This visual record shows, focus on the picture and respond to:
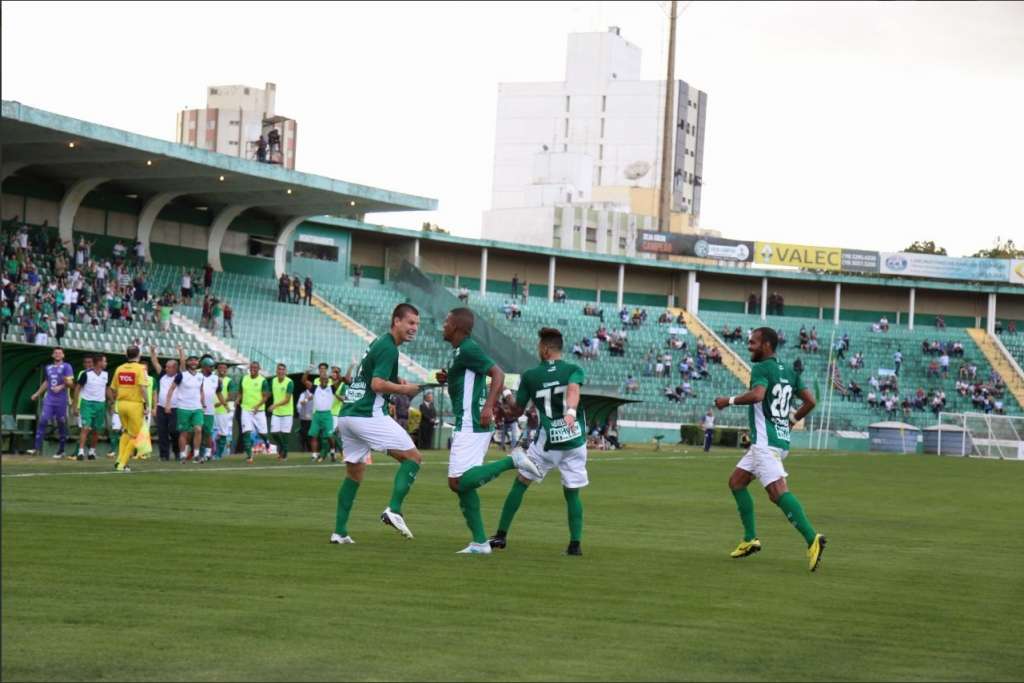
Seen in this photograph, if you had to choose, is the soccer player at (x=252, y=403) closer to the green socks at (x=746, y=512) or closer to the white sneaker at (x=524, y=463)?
the white sneaker at (x=524, y=463)

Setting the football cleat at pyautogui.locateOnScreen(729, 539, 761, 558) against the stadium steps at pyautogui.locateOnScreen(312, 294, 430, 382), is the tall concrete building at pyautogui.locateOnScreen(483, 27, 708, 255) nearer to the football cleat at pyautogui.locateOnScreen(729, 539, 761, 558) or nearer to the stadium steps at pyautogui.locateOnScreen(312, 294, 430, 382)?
the stadium steps at pyautogui.locateOnScreen(312, 294, 430, 382)

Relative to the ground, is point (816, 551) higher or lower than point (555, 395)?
lower

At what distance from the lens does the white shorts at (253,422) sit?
28719 millimetres

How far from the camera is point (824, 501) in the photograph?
77.4 ft

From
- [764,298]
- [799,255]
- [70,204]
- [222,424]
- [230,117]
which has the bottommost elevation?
[222,424]

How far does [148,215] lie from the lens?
54.5 meters

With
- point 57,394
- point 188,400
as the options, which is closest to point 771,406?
point 188,400

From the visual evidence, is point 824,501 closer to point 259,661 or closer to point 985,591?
point 985,591

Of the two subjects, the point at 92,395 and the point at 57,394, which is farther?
the point at 57,394

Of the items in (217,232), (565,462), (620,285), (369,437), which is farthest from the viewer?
(620,285)

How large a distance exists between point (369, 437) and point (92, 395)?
14.2 metres

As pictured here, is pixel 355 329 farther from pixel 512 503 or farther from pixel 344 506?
pixel 344 506

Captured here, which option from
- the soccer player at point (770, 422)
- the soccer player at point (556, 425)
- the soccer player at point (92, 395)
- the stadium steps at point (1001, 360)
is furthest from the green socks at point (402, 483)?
the stadium steps at point (1001, 360)

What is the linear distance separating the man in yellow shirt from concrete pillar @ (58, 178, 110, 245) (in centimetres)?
2899
